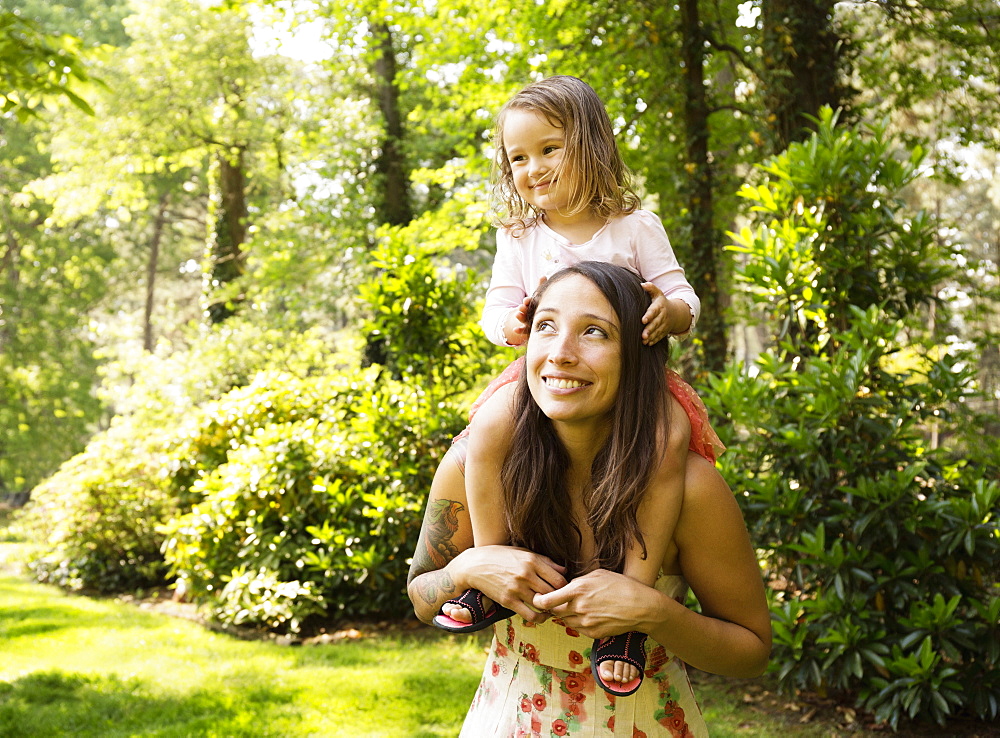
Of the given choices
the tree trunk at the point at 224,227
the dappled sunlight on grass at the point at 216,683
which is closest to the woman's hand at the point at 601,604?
the dappled sunlight on grass at the point at 216,683

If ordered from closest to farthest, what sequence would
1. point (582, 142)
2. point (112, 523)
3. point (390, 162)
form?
point (582, 142) < point (112, 523) < point (390, 162)

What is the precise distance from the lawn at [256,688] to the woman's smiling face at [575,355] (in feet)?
12.3

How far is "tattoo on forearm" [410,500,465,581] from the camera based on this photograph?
6.17 ft

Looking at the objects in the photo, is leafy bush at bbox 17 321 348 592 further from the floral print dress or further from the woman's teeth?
the woman's teeth

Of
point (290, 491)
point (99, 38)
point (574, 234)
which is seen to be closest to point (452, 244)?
point (290, 491)

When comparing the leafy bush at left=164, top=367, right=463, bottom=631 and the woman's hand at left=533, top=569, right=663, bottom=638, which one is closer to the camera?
the woman's hand at left=533, top=569, right=663, bottom=638

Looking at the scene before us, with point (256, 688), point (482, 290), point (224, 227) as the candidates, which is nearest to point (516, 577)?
point (256, 688)

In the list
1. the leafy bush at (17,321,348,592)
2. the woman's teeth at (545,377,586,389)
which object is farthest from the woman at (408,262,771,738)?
the leafy bush at (17,321,348,592)

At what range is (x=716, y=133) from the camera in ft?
30.8

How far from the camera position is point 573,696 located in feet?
5.50

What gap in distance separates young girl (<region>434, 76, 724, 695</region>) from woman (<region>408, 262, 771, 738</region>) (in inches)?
1.3

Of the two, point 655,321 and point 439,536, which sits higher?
point 655,321

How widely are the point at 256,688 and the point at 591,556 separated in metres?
4.70

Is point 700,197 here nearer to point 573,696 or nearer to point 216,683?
point 216,683
